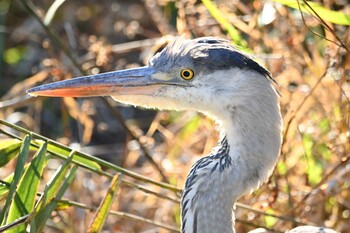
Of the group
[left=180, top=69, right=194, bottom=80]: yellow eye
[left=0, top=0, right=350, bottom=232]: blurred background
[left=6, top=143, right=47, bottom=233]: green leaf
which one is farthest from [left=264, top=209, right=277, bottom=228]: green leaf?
[left=6, top=143, right=47, bottom=233]: green leaf

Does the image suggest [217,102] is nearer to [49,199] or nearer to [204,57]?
[204,57]

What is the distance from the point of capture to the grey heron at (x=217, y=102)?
209 centimetres

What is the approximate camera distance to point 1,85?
4324 mm

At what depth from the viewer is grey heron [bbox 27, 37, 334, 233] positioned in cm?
209

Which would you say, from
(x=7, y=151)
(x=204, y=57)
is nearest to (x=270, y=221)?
(x=204, y=57)

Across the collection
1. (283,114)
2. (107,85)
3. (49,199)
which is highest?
(283,114)

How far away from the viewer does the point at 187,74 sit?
2.17 m

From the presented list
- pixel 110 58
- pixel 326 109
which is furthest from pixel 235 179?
pixel 110 58

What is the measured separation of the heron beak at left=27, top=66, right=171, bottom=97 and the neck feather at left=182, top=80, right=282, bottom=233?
21cm

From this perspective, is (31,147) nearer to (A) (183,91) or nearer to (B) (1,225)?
(B) (1,225)

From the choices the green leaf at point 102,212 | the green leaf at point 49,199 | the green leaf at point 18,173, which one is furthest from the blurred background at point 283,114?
the green leaf at point 18,173

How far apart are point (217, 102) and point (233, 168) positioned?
0.17m

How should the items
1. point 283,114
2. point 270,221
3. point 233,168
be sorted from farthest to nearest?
point 283,114
point 270,221
point 233,168

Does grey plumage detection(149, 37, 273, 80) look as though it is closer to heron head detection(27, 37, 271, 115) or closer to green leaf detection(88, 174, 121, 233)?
heron head detection(27, 37, 271, 115)
